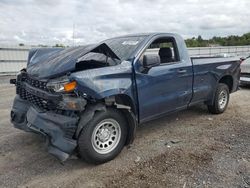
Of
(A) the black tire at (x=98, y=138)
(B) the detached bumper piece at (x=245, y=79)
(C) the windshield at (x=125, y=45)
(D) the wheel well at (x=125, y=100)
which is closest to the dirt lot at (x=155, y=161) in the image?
(A) the black tire at (x=98, y=138)

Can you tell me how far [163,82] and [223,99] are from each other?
7.96ft

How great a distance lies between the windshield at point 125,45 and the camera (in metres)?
4.13

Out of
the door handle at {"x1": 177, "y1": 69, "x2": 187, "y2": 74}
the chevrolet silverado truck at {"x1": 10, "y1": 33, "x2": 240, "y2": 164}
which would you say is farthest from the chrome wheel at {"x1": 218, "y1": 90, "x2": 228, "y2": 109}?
the door handle at {"x1": 177, "y1": 69, "x2": 187, "y2": 74}

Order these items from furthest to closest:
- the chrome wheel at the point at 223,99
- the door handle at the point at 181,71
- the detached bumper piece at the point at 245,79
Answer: the detached bumper piece at the point at 245,79
the chrome wheel at the point at 223,99
the door handle at the point at 181,71

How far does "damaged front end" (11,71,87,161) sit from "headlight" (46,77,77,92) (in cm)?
5

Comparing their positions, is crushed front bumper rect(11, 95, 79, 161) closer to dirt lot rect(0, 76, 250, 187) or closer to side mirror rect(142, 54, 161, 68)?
dirt lot rect(0, 76, 250, 187)

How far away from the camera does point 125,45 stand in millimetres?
4449

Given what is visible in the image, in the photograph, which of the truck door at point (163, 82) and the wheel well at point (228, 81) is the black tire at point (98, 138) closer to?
the truck door at point (163, 82)

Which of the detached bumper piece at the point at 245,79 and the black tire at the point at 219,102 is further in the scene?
the detached bumper piece at the point at 245,79

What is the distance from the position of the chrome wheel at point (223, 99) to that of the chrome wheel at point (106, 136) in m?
3.15

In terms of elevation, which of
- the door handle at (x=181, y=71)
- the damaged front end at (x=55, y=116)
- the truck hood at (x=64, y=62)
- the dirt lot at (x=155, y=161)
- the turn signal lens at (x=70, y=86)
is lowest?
the dirt lot at (x=155, y=161)

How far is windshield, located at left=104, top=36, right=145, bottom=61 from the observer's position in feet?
13.6

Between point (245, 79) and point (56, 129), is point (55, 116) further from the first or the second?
point (245, 79)

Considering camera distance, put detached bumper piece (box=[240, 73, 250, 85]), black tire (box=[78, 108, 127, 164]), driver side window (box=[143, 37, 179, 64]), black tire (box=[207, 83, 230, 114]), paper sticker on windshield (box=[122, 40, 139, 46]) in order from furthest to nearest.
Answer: detached bumper piece (box=[240, 73, 250, 85]) < black tire (box=[207, 83, 230, 114]) < driver side window (box=[143, 37, 179, 64]) < paper sticker on windshield (box=[122, 40, 139, 46]) < black tire (box=[78, 108, 127, 164])
